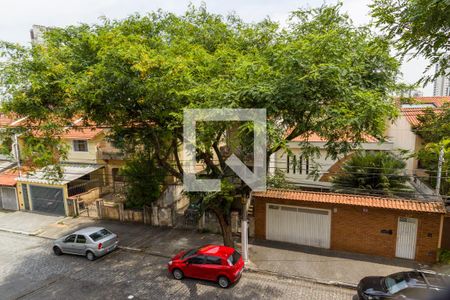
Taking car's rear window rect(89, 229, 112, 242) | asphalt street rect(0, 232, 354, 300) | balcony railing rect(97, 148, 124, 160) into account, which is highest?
balcony railing rect(97, 148, 124, 160)

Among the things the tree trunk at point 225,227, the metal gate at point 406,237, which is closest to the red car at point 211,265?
the tree trunk at point 225,227

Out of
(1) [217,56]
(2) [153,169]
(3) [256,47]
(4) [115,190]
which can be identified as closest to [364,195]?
(3) [256,47]

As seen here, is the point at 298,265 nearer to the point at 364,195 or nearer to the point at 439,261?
the point at 364,195

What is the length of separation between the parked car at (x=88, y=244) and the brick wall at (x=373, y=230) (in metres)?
8.22

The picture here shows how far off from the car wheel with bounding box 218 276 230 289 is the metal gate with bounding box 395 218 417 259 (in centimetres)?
731

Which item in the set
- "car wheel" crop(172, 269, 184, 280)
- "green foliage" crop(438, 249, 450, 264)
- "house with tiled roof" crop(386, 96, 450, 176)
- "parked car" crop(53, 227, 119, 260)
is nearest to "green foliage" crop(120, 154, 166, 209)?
"parked car" crop(53, 227, 119, 260)

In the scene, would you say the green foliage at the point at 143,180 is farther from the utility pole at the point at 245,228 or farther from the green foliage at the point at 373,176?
the green foliage at the point at 373,176

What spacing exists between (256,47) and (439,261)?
11.1 meters

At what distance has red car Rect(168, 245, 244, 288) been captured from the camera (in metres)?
10.0

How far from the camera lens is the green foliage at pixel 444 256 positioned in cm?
1096

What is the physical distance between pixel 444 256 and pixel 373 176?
388 centimetres

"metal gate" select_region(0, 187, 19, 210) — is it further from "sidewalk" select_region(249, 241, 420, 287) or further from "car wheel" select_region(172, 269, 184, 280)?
"sidewalk" select_region(249, 241, 420, 287)

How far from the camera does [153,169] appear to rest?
1583cm

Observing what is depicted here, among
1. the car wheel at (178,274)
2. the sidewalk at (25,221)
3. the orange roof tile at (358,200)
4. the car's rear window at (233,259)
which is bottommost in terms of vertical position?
the sidewalk at (25,221)
